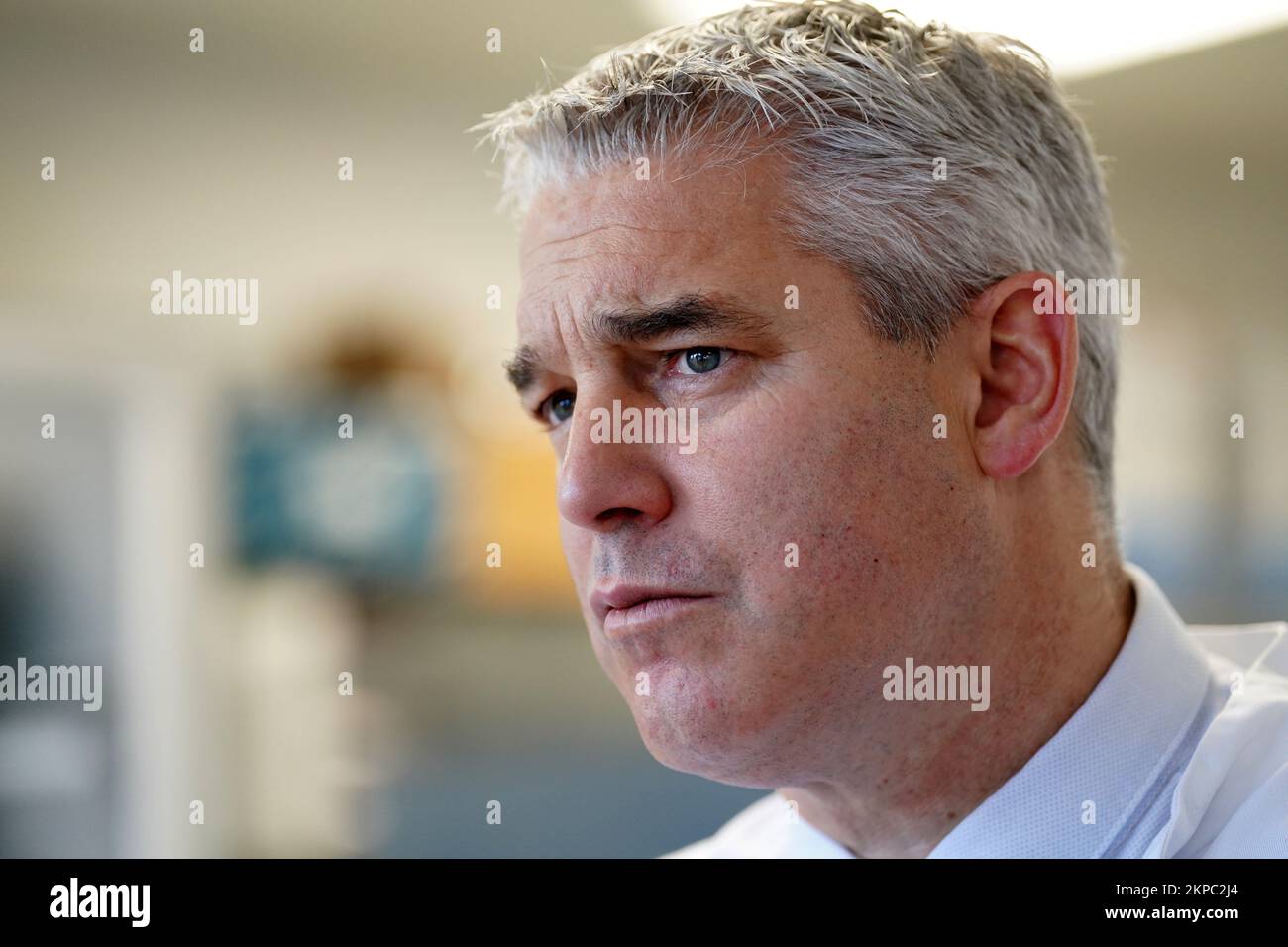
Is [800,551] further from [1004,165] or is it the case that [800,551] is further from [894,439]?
[1004,165]

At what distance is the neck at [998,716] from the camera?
102cm

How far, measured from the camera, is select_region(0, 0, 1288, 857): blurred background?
9.02 feet

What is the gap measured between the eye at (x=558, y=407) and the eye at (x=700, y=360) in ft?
0.57

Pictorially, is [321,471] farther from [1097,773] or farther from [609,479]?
[1097,773]

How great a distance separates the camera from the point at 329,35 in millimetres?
2533

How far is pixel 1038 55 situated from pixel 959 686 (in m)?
0.65

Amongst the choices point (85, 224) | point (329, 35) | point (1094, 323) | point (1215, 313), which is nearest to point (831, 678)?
point (1094, 323)

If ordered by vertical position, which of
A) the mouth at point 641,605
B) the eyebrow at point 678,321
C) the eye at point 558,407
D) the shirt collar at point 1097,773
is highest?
the eyebrow at point 678,321

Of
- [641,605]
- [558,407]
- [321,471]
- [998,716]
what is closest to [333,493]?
[321,471]

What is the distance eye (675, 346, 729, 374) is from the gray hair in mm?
130

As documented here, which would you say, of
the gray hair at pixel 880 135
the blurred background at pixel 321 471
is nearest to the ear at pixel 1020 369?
the gray hair at pixel 880 135

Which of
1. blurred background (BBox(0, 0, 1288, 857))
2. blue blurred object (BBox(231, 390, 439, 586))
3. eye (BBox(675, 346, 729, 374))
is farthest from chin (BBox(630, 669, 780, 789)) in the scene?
blue blurred object (BBox(231, 390, 439, 586))

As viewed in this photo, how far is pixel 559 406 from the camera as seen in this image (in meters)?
1.16

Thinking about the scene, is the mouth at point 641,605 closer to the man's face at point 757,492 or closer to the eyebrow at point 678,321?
the man's face at point 757,492
